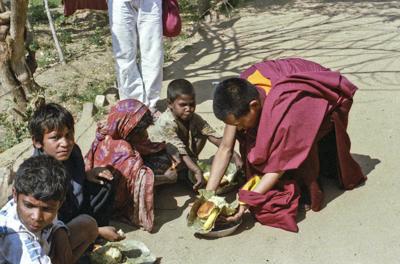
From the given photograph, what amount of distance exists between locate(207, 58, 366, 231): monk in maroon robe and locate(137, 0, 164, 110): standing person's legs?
1.61 metres

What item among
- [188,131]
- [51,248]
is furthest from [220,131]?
[51,248]

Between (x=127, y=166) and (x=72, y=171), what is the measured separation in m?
0.47

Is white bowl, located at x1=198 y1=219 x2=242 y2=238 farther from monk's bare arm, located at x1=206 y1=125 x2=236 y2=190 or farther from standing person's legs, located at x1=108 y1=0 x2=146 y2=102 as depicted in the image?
standing person's legs, located at x1=108 y1=0 x2=146 y2=102

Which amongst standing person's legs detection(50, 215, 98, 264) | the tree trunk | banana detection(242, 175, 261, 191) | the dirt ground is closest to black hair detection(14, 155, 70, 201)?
standing person's legs detection(50, 215, 98, 264)

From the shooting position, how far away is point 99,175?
3.41m

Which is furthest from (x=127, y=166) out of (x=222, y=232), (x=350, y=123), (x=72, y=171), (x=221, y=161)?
(x=350, y=123)

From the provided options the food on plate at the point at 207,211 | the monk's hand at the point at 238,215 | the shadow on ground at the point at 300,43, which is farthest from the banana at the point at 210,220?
the shadow on ground at the point at 300,43

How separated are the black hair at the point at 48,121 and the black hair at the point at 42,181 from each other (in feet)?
1.84

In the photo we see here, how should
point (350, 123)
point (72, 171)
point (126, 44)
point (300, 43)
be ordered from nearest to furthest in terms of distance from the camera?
point (72, 171) < point (350, 123) < point (126, 44) < point (300, 43)

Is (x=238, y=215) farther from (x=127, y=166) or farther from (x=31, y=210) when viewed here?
(x=31, y=210)

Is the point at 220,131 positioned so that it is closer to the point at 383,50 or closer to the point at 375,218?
the point at 375,218

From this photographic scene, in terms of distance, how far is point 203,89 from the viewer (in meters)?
5.95

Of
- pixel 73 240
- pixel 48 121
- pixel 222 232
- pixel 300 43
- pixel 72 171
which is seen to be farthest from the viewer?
pixel 300 43

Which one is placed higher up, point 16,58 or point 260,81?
point 260,81
